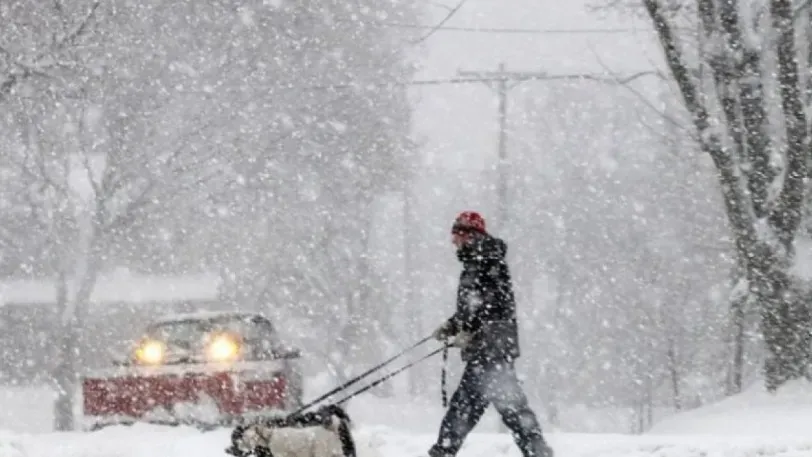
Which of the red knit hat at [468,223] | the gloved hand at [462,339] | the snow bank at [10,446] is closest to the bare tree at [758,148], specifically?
the red knit hat at [468,223]

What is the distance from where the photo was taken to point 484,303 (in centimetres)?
784

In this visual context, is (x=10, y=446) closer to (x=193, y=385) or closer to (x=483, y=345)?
(x=193, y=385)

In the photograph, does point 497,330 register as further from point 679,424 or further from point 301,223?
point 301,223

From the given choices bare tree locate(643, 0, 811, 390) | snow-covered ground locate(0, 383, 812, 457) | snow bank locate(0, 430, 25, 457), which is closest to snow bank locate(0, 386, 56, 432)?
snow bank locate(0, 430, 25, 457)

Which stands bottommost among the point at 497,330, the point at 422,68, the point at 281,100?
the point at 497,330

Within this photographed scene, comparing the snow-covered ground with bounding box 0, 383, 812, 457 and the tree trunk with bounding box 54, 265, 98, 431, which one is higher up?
the tree trunk with bounding box 54, 265, 98, 431

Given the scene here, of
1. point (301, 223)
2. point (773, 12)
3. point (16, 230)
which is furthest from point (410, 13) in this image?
point (773, 12)

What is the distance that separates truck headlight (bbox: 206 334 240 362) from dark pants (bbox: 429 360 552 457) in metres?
3.93

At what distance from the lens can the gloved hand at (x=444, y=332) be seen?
307 inches

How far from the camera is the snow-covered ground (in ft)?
29.6

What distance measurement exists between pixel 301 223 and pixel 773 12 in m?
19.8

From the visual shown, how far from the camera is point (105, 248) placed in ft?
78.2

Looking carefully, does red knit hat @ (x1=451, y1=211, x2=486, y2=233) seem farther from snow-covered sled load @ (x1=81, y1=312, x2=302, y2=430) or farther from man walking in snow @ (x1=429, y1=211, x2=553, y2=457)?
snow-covered sled load @ (x1=81, y1=312, x2=302, y2=430)

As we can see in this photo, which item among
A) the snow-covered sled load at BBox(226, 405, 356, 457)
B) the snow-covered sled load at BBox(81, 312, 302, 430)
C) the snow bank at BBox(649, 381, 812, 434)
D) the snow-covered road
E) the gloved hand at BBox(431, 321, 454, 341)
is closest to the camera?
the snow-covered sled load at BBox(226, 405, 356, 457)
